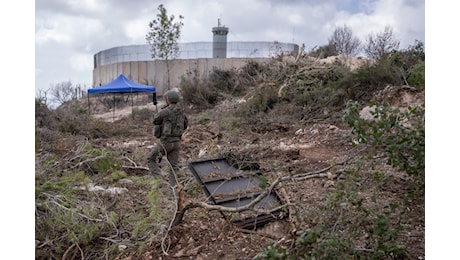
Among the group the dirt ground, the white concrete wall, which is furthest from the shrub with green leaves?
the white concrete wall

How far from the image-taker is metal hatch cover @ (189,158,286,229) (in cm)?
399

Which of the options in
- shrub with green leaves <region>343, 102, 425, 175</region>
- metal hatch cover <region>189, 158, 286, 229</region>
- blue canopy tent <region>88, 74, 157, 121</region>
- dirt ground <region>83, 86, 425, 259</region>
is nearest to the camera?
shrub with green leaves <region>343, 102, 425, 175</region>

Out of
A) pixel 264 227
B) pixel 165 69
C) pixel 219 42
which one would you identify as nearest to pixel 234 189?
pixel 264 227

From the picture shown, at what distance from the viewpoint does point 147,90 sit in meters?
17.6

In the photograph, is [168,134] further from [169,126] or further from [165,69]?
[165,69]

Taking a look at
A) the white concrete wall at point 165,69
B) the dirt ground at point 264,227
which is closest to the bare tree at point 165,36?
the white concrete wall at point 165,69

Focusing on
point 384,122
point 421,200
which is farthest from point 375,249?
point 384,122

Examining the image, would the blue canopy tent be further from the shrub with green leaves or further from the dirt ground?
the shrub with green leaves

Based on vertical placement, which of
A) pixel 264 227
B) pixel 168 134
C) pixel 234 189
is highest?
pixel 168 134

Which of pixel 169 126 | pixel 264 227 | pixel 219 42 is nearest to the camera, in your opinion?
pixel 264 227

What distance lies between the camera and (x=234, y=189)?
4.32 m

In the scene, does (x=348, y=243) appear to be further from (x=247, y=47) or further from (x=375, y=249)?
(x=247, y=47)

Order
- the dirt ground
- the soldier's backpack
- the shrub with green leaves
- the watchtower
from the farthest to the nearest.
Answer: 1. the watchtower
2. the soldier's backpack
3. the dirt ground
4. the shrub with green leaves

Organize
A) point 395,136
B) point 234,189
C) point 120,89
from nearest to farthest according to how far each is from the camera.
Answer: point 395,136 < point 234,189 < point 120,89
